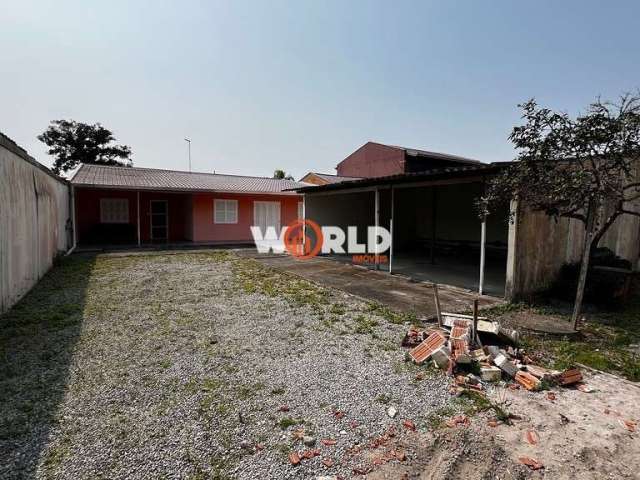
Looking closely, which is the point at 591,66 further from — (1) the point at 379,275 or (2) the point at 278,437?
(2) the point at 278,437

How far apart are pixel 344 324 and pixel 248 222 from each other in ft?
37.5

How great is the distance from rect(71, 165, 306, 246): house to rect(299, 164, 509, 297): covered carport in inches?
109

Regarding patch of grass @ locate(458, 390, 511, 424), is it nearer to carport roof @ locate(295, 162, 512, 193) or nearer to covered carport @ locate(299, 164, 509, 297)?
carport roof @ locate(295, 162, 512, 193)

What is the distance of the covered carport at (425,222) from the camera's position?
27.9ft

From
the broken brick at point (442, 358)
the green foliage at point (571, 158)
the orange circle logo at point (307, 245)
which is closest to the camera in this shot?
the broken brick at point (442, 358)

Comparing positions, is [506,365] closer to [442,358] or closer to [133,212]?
[442,358]

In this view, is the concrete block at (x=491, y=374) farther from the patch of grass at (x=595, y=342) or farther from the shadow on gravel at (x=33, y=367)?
the shadow on gravel at (x=33, y=367)

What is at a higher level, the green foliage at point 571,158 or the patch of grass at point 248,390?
the green foliage at point 571,158

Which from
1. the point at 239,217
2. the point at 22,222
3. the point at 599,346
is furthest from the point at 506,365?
the point at 239,217

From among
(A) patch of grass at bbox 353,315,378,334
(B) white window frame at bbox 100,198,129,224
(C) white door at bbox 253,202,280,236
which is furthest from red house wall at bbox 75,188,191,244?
(A) patch of grass at bbox 353,315,378,334

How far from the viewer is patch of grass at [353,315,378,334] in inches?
177

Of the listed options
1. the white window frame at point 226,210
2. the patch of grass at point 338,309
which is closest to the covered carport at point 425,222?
the patch of grass at point 338,309

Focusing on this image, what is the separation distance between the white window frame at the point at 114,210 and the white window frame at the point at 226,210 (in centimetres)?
357

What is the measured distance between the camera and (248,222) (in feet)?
50.9
